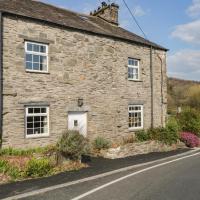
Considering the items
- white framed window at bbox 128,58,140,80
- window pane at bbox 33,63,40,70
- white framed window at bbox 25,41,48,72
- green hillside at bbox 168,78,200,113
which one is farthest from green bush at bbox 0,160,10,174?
green hillside at bbox 168,78,200,113

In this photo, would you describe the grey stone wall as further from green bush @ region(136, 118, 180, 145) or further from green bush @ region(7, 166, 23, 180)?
green bush @ region(7, 166, 23, 180)

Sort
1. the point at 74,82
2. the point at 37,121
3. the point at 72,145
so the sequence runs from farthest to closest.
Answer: the point at 74,82
the point at 37,121
the point at 72,145

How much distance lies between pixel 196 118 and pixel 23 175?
1715cm

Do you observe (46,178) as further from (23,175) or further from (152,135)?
(152,135)

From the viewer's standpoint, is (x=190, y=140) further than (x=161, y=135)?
Yes

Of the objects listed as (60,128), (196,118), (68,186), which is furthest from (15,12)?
(196,118)

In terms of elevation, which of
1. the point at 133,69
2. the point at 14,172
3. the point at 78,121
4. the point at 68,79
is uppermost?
the point at 133,69

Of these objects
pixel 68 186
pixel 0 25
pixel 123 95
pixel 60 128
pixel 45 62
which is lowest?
pixel 68 186

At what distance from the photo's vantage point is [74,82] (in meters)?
17.5

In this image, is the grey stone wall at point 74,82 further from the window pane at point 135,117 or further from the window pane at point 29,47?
the window pane at point 135,117

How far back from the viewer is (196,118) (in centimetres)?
2516

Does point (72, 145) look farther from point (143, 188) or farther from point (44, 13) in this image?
point (44, 13)

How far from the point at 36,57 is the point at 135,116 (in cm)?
818

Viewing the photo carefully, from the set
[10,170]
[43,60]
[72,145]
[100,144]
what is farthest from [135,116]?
[10,170]
